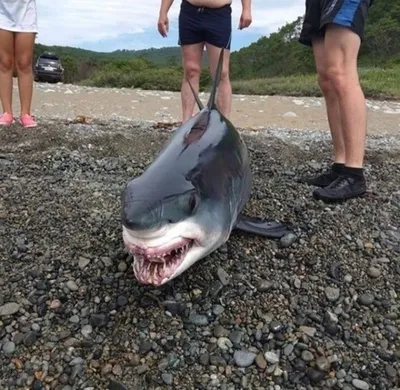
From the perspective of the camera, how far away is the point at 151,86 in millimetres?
12477

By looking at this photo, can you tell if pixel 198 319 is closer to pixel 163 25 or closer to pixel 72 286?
pixel 72 286

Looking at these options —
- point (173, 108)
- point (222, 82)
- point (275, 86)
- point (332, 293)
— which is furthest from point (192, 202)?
point (275, 86)

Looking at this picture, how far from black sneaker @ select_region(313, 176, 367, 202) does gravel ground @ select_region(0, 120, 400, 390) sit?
0.23ft

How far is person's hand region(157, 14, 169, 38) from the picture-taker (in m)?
3.95

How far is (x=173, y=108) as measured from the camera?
25.6ft

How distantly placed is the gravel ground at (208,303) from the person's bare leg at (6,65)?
157 centimetres

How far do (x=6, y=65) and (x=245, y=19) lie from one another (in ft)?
6.34

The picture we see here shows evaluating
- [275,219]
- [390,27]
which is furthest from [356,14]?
[390,27]

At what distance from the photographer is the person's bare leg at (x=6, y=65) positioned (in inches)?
160

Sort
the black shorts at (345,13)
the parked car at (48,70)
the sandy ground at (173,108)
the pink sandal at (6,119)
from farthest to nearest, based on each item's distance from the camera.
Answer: the parked car at (48,70)
the sandy ground at (173,108)
the pink sandal at (6,119)
the black shorts at (345,13)

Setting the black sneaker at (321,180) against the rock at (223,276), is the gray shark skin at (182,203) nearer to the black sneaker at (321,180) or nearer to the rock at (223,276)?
the rock at (223,276)

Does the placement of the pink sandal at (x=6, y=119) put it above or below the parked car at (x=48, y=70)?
above

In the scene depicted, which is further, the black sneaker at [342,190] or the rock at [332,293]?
the black sneaker at [342,190]

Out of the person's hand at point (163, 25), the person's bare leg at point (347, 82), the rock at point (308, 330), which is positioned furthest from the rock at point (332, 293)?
the person's hand at point (163, 25)
